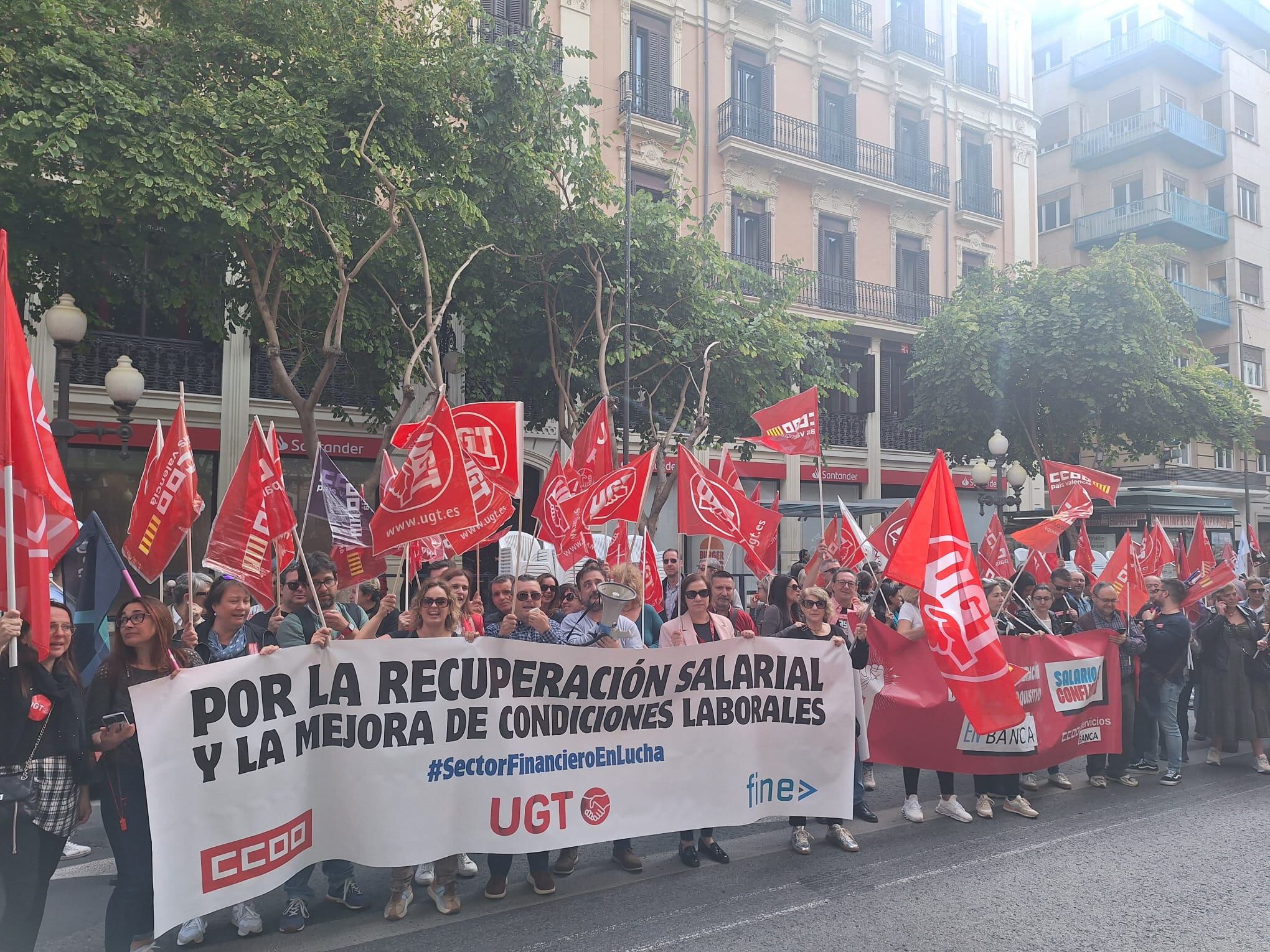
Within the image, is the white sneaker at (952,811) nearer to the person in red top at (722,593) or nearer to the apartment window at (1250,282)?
the person in red top at (722,593)

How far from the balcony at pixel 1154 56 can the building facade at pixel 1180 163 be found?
4cm

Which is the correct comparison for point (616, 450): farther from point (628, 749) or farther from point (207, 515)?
point (628, 749)

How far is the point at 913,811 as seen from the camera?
6.48 metres

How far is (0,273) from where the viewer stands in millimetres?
3955

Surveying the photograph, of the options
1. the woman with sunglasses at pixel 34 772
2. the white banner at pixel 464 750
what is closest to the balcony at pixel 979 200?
the white banner at pixel 464 750

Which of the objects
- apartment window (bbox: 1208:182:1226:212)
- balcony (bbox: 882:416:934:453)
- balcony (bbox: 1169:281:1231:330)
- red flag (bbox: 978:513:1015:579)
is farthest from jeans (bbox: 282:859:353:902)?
apartment window (bbox: 1208:182:1226:212)

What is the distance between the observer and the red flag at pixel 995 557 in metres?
11.9

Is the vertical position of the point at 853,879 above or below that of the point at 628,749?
below

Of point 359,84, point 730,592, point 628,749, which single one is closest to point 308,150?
point 359,84

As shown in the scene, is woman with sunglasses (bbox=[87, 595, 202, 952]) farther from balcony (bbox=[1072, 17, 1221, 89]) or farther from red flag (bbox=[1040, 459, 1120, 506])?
balcony (bbox=[1072, 17, 1221, 89])

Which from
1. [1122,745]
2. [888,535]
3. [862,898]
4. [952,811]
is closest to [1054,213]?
[888,535]

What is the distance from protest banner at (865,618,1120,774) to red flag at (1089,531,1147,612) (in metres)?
0.95

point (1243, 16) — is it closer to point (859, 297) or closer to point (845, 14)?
point (845, 14)

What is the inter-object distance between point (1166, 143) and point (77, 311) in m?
34.7
